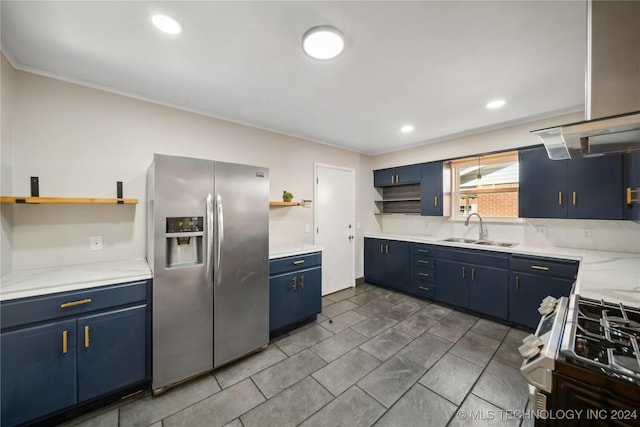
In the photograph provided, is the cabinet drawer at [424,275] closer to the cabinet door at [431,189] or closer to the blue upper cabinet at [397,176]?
the cabinet door at [431,189]

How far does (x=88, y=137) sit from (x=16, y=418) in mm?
2023

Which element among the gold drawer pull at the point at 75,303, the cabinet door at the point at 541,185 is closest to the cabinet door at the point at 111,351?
the gold drawer pull at the point at 75,303

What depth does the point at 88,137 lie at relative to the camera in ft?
6.75

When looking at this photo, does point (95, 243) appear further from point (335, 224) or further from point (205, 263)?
point (335, 224)

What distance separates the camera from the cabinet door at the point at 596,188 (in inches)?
93.7

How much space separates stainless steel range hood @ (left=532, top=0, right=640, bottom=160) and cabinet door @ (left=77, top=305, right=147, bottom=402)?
2.88m

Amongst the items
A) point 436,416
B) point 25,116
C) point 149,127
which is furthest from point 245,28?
point 436,416

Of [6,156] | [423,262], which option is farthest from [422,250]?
[6,156]

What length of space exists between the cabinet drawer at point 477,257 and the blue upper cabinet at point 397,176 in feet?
4.33

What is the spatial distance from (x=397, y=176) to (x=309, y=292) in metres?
2.68

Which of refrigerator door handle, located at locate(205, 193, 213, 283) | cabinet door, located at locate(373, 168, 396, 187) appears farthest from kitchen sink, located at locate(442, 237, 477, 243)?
refrigerator door handle, located at locate(205, 193, 213, 283)

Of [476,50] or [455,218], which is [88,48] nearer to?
[476,50]

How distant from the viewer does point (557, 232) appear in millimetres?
2914

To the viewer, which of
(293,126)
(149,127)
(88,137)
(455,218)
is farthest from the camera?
(455,218)
